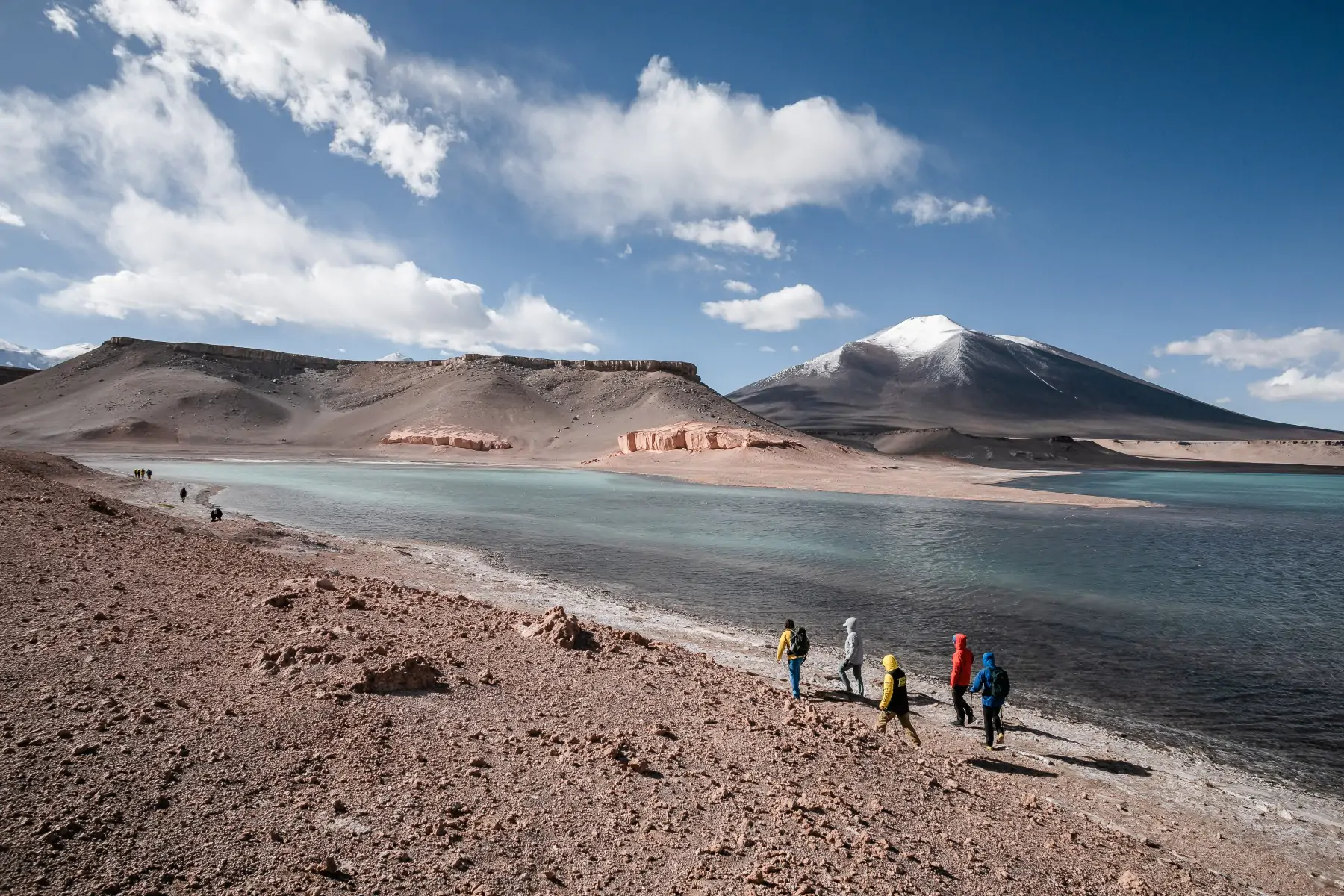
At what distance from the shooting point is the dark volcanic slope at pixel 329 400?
77.2m

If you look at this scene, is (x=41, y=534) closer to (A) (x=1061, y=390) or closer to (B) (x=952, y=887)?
(B) (x=952, y=887)

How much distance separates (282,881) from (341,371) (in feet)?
390

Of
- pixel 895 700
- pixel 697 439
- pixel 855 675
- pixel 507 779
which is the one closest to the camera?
pixel 507 779

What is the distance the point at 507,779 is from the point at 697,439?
56578mm

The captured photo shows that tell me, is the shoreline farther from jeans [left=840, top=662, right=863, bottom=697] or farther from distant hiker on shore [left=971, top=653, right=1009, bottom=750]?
distant hiker on shore [left=971, top=653, right=1009, bottom=750]

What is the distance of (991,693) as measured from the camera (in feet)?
25.6

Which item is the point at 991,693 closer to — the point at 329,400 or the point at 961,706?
the point at 961,706

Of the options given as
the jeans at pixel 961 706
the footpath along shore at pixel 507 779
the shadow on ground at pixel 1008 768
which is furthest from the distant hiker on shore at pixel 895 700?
the jeans at pixel 961 706

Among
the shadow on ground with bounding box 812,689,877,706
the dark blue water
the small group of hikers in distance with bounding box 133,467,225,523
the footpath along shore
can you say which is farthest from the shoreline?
the footpath along shore

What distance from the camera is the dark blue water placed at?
385 inches

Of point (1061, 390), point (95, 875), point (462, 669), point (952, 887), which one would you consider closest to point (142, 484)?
point (462, 669)

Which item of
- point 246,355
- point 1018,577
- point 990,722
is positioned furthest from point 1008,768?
point 246,355

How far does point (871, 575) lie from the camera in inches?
698

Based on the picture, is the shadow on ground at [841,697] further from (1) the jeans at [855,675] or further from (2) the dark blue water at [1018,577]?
(2) the dark blue water at [1018,577]
